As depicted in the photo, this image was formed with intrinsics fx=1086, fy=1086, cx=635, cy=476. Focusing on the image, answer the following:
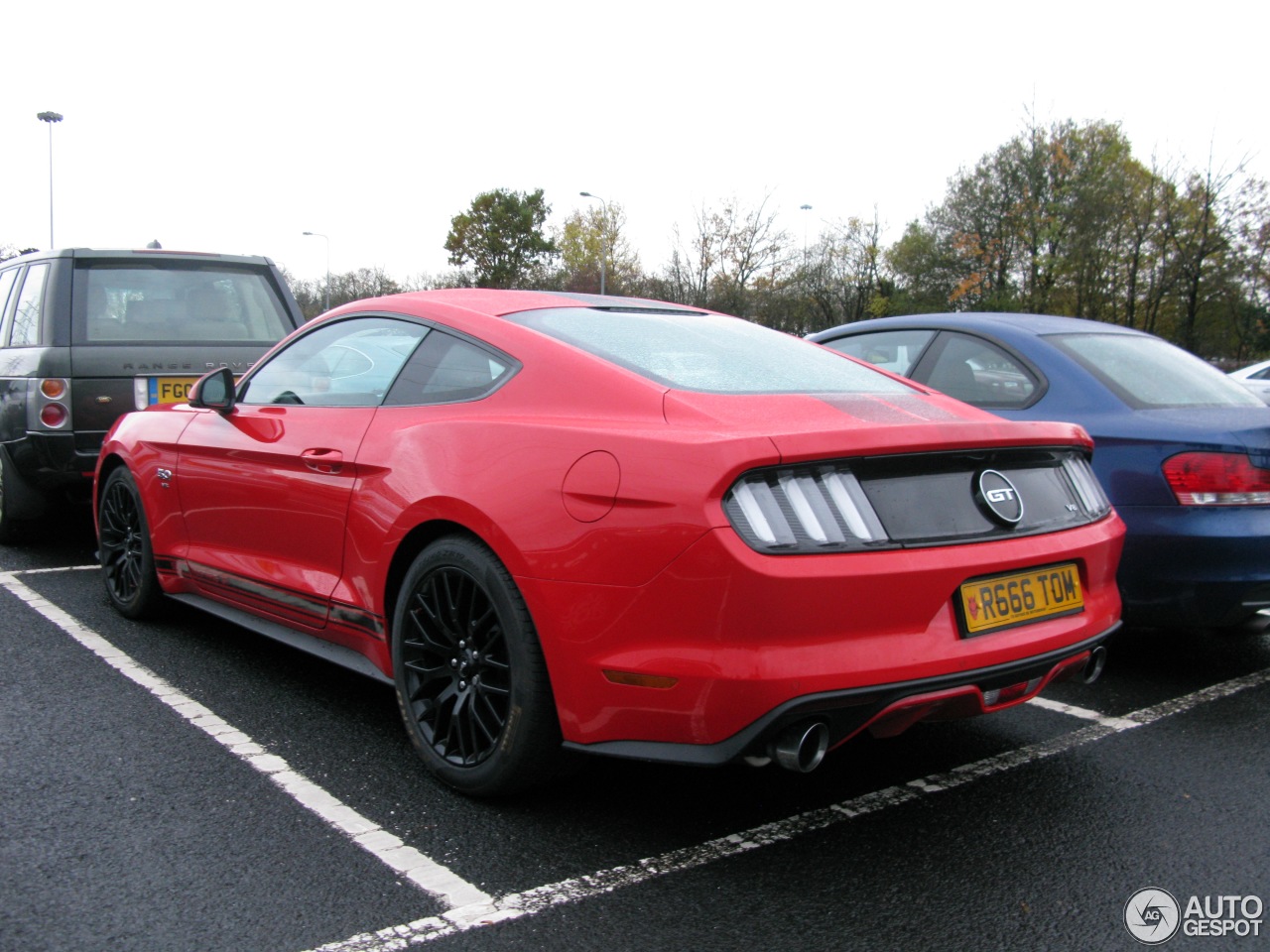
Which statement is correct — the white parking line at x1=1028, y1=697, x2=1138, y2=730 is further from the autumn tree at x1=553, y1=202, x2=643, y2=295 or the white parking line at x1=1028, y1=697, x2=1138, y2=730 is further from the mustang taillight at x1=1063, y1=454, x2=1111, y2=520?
the autumn tree at x1=553, y1=202, x2=643, y2=295

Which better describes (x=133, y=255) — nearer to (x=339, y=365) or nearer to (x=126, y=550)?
(x=126, y=550)

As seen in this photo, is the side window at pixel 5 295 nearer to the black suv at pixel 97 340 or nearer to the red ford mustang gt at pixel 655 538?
the black suv at pixel 97 340

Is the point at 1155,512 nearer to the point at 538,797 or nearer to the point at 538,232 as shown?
the point at 538,797

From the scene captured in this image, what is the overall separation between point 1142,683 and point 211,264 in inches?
235

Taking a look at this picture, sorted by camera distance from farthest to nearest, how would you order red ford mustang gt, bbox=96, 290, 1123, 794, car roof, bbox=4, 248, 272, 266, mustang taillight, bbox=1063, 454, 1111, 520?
1. car roof, bbox=4, 248, 272, 266
2. mustang taillight, bbox=1063, 454, 1111, 520
3. red ford mustang gt, bbox=96, 290, 1123, 794

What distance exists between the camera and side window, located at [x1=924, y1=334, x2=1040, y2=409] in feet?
15.5

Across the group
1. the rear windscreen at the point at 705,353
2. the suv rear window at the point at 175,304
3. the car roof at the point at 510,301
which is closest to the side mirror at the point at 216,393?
the car roof at the point at 510,301

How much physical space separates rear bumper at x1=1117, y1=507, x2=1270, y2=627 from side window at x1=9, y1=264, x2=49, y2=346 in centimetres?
594

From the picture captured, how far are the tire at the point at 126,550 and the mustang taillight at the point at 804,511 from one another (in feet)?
10.6

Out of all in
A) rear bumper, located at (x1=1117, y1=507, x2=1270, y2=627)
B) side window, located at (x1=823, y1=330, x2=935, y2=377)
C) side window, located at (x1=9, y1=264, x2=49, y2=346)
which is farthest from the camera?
side window, located at (x1=9, y1=264, x2=49, y2=346)

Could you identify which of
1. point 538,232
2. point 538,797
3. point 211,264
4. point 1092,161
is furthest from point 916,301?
point 538,797

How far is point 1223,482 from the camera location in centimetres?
392

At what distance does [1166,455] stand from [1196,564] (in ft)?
1.34

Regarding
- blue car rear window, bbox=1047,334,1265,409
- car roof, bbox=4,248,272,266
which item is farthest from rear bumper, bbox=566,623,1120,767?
car roof, bbox=4,248,272,266
